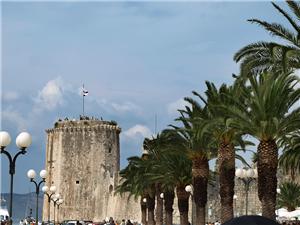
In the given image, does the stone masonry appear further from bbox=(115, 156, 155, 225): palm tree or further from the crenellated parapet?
bbox=(115, 156, 155, 225): palm tree

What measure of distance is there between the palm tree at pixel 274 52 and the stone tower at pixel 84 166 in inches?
2108

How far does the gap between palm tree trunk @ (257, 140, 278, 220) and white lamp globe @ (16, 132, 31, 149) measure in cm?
855

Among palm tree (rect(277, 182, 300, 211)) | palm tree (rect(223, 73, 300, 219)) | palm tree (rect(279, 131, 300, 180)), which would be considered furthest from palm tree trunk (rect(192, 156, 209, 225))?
palm tree (rect(277, 182, 300, 211))

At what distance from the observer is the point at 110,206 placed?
72.8 metres

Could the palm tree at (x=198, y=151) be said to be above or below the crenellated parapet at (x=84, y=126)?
below

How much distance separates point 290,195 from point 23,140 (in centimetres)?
3635

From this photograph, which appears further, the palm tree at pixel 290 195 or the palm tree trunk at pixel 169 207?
the palm tree at pixel 290 195

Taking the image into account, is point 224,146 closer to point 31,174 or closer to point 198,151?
point 198,151

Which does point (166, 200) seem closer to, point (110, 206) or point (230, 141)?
point (230, 141)

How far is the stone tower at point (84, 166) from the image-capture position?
74125 millimetres

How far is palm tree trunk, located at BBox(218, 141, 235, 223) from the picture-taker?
2681 centimetres

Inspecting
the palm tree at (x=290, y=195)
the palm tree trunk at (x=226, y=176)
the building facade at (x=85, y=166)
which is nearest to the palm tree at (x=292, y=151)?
the palm tree trunk at (x=226, y=176)

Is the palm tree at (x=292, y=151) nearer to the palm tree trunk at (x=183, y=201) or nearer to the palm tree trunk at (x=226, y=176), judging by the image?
the palm tree trunk at (x=226, y=176)

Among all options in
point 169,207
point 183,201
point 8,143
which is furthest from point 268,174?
point 169,207
